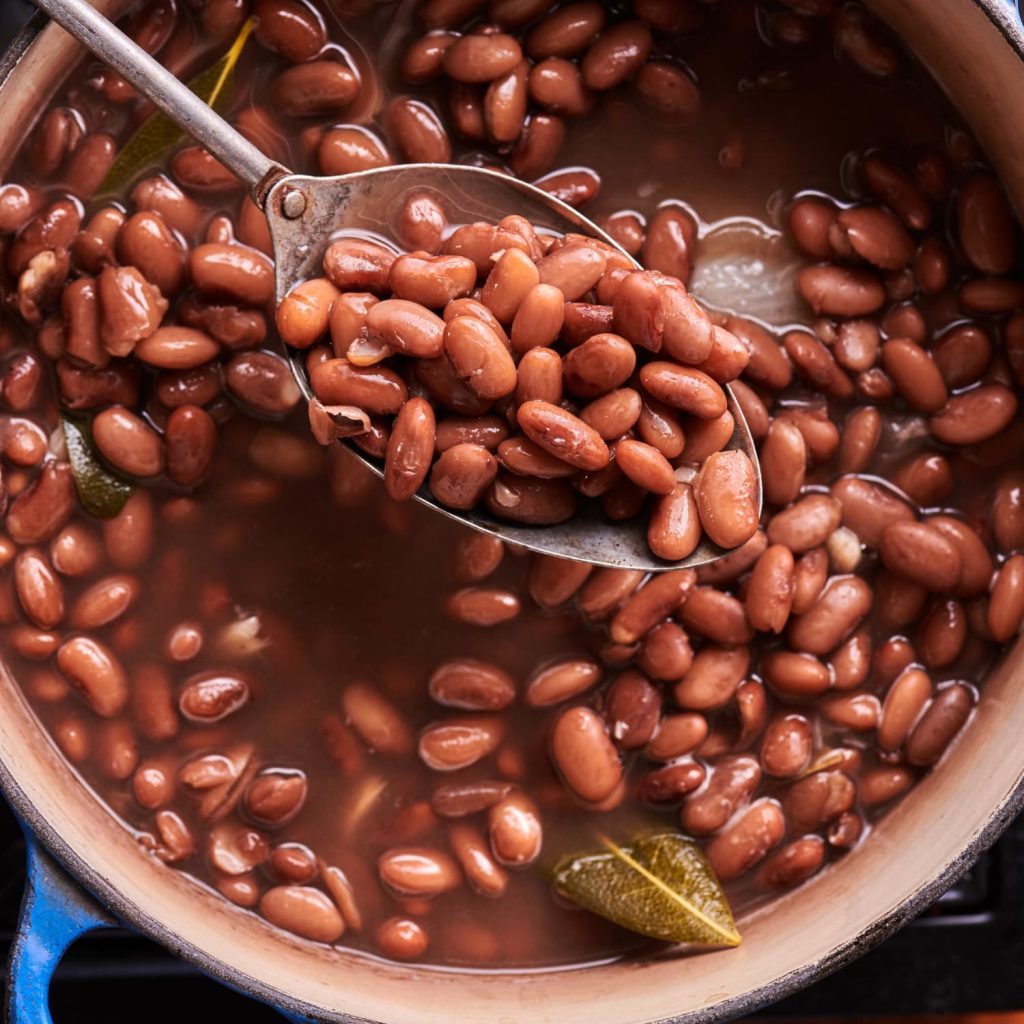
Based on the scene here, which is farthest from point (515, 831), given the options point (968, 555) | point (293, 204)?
point (293, 204)

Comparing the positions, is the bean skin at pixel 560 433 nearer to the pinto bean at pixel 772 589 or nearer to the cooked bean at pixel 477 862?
the pinto bean at pixel 772 589

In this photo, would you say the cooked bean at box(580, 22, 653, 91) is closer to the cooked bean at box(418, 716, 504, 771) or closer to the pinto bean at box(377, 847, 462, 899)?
the cooked bean at box(418, 716, 504, 771)

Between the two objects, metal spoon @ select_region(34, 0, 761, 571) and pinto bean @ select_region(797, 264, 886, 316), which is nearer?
metal spoon @ select_region(34, 0, 761, 571)

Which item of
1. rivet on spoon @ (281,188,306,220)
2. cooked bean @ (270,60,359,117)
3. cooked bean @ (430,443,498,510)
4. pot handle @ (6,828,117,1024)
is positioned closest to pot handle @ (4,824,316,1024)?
pot handle @ (6,828,117,1024)

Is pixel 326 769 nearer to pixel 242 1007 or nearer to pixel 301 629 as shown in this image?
pixel 301 629

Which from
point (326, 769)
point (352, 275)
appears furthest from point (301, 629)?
point (352, 275)

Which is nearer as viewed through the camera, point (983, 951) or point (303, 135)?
point (303, 135)
